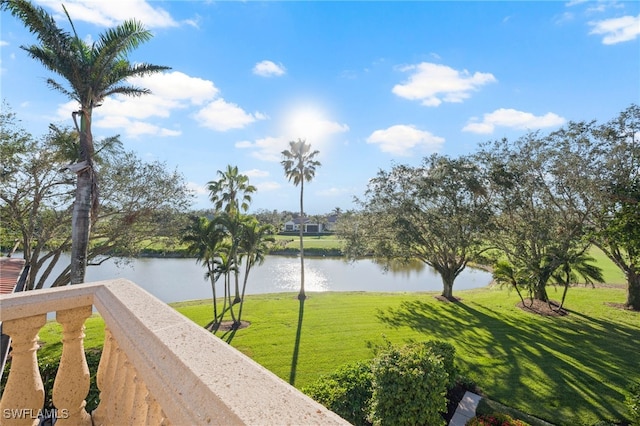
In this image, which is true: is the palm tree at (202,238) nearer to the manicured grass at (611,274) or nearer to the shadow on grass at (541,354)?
the shadow on grass at (541,354)

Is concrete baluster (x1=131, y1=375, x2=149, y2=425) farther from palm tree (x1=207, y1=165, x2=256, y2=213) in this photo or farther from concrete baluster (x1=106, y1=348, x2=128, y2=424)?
palm tree (x1=207, y1=165, x2=256, y2=213)

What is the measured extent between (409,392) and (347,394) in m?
1.77

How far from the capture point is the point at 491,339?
1425cm

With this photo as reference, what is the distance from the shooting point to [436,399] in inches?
239

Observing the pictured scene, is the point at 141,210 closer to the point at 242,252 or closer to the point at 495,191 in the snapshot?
the point at 242,252

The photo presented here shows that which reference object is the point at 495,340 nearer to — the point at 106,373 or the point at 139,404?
the point at 106,373

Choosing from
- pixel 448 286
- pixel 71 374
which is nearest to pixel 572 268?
pixel 448 286

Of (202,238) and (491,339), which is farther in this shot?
(202,238)

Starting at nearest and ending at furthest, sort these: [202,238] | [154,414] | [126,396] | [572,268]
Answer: [154,414], [126,396], [202,238], [572,268]

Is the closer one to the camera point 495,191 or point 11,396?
point 11,396

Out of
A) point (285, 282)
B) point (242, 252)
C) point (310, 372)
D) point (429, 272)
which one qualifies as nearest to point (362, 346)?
point (310, 372)

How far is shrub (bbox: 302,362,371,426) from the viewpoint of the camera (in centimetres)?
695

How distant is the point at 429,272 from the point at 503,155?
24661 millimetres

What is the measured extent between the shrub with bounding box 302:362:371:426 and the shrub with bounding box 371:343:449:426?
0.90 metres
